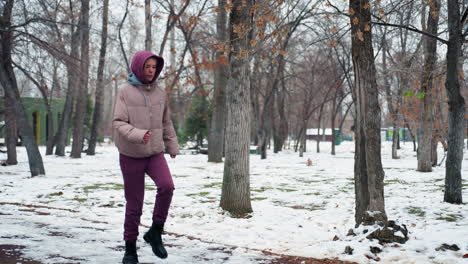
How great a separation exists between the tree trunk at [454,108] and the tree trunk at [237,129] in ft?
11.7

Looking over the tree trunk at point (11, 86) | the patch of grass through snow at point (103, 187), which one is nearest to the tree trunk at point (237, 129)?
the patch of grass through snow at point (103, 187)

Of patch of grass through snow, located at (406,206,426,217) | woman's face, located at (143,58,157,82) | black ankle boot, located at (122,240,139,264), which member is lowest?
patch of grass through snow, located at (406,206,426,217)

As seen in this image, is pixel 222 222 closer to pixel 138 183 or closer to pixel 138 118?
pixel 138 183

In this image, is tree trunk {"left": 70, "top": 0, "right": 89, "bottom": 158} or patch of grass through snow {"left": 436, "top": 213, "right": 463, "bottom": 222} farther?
tree trunk {"left": 70, "top": 0, "right": 89, "bottom": 158}

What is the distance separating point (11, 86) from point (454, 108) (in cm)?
1080

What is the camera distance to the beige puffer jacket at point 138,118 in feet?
13.5

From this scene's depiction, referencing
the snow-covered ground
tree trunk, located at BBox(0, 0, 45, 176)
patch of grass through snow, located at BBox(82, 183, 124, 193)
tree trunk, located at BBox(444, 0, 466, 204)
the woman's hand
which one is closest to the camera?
the woman's hand

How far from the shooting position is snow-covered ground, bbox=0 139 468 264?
488cm

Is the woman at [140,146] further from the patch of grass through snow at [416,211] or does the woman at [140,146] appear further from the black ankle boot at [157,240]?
the patch of grass through snow at [416,211]

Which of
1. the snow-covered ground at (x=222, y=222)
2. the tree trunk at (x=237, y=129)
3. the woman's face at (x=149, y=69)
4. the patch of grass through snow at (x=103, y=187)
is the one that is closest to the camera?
the woman's face at (x=149, y=69)

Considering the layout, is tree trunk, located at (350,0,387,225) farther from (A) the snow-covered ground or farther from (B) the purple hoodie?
(B) the purple hoodie

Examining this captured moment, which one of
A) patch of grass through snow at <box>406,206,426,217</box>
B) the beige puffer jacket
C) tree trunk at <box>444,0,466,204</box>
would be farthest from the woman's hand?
tree trunk at <box>444,0,466,204</box>

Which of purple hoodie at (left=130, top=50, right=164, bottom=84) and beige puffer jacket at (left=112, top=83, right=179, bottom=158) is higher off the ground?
purple hoodie at (left=130, top=50, right=164, bottom=84)

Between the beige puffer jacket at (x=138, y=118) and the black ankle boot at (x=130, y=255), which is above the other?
the beige puffer jacket at (x=138, y=118)
